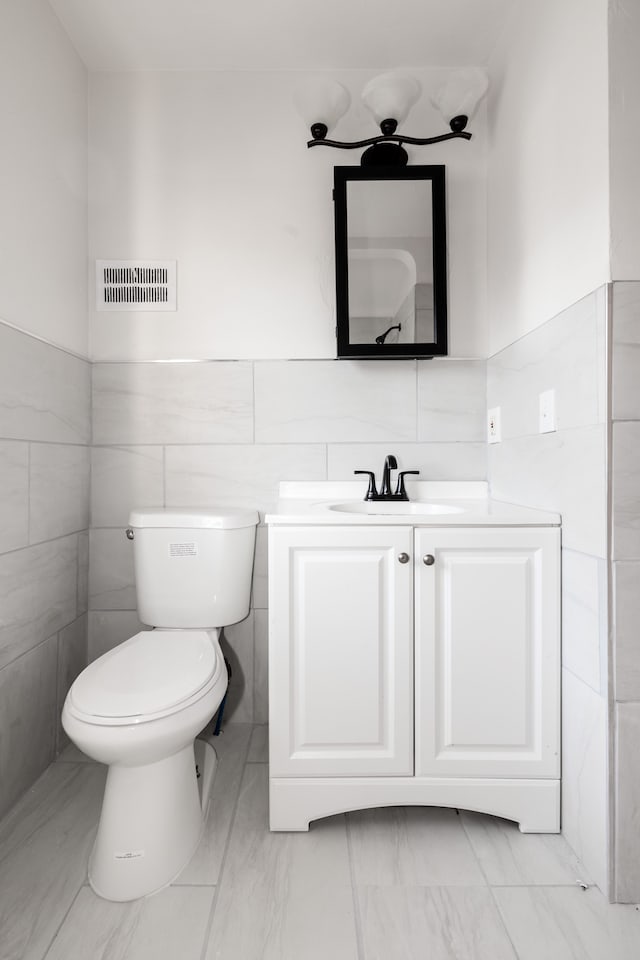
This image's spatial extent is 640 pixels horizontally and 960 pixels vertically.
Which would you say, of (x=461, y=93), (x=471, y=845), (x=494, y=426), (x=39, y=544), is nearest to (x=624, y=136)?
(x=461, y=93)

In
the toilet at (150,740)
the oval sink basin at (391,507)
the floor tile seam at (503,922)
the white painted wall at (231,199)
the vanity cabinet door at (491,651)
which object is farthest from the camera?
the white painted wall at (231,199)

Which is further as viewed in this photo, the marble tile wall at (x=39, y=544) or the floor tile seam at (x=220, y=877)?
the marble tile wall at (x=39, y=544)

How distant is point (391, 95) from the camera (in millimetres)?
1717

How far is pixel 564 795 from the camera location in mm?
1367

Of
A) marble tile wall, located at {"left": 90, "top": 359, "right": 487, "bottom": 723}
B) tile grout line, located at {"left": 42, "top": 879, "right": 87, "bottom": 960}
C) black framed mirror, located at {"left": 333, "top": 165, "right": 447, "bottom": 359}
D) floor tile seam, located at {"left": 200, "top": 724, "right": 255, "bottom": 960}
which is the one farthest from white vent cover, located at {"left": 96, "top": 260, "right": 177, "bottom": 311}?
tile grout line, located at {"left": 42, "top": 879, "right": 87, "bottom": 960}

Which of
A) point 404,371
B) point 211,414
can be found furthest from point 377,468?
point 211,414

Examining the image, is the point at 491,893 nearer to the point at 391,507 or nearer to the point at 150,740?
the point at 150,740

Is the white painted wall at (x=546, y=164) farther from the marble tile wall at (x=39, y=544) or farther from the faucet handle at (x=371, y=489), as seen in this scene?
the marble tile wall at (x=39, y=544)

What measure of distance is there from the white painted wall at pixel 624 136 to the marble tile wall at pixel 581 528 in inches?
3.7

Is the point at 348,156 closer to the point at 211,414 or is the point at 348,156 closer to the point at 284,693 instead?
the point at 211,414

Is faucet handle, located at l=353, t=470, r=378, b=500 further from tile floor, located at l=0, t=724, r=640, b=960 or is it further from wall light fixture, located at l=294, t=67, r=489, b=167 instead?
wall light fixture, located at l=294, t=67, r=489, b=167

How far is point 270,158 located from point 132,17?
1.85 feet

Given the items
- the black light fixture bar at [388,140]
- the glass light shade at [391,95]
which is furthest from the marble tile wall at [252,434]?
the glass light shade at [391,95]

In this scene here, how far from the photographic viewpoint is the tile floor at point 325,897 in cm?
106
